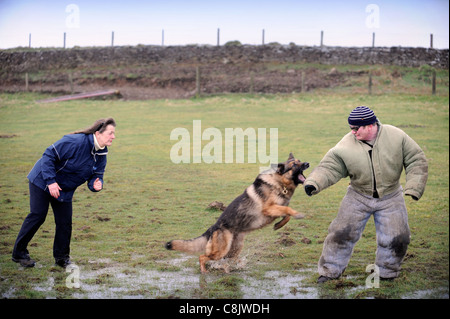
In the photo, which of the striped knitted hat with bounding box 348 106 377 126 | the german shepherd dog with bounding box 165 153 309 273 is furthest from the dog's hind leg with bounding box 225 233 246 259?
the striped knitted hat with bounding box 348 106 377 126

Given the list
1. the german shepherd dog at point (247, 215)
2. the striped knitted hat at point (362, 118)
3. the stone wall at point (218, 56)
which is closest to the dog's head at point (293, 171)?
the german shepherd dog at point (247, 215)

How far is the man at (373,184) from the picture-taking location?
20.8 ft

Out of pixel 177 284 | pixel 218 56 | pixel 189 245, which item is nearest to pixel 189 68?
pixel 218 56

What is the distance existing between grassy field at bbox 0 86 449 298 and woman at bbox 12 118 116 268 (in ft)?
1.27

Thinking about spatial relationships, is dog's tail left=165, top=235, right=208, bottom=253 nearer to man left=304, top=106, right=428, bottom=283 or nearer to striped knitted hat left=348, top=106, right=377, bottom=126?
man left=304, top=106, right=428, bottom=283

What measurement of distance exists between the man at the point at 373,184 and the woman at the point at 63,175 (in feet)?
8.56

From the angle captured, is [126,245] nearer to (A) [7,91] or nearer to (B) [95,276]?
(B) [95,276]

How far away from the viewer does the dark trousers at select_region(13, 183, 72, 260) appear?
692cm

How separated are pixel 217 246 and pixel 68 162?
2.10 metres

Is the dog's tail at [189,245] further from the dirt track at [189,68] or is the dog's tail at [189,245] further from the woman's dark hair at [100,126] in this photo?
the dirt track at [189,68]

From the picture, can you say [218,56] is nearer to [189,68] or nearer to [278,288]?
[189,68]

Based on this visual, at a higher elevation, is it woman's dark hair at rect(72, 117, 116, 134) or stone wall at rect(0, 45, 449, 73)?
stone wall at rect(0, 45, 449, 73)

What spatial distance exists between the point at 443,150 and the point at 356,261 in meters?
10.1

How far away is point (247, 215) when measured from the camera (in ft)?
22.8
